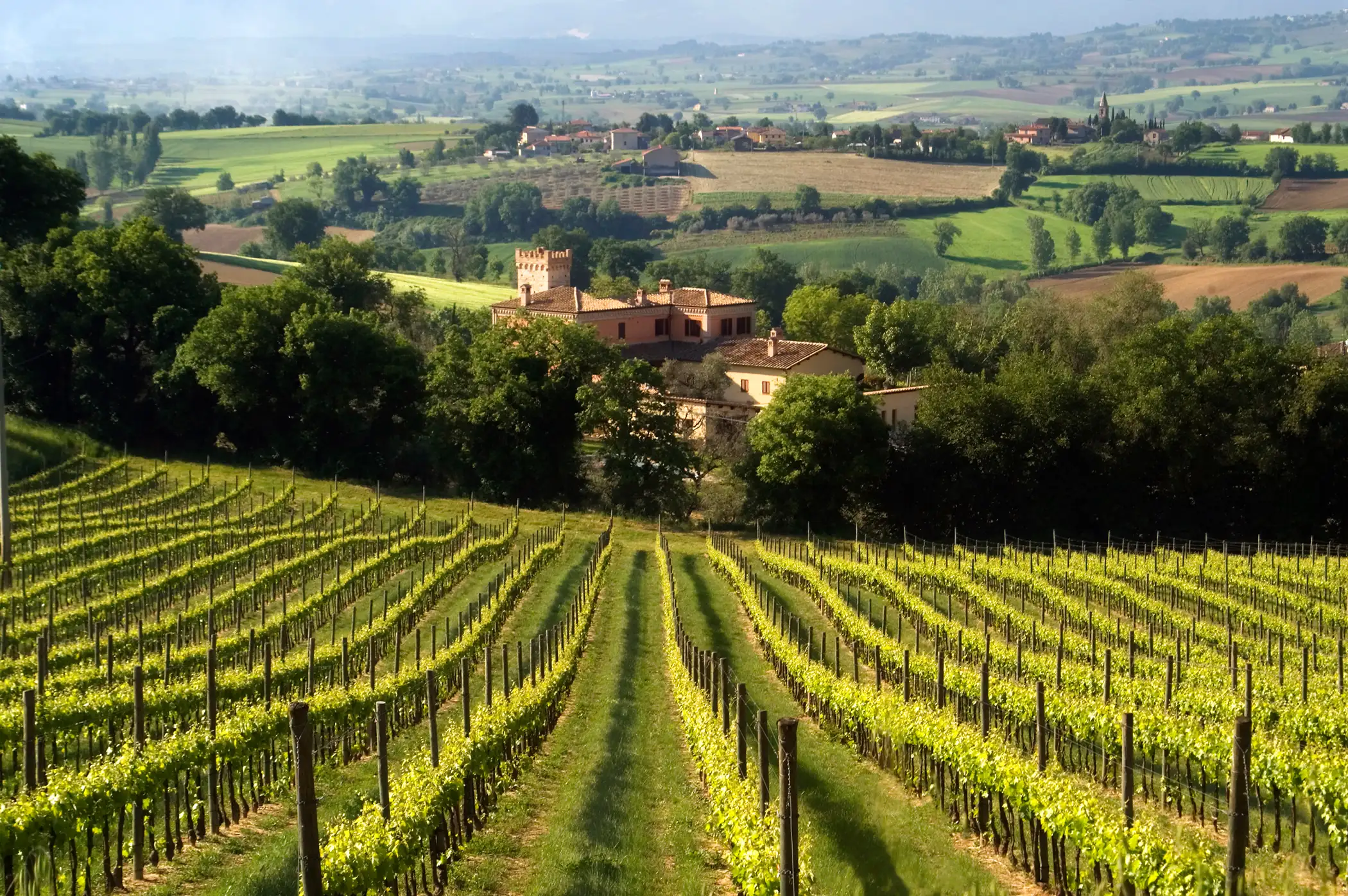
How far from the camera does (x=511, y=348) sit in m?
55.9

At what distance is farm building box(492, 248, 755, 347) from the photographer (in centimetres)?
7656

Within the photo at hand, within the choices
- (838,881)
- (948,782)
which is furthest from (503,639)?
(838,881)

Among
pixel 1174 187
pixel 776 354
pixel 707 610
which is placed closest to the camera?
pixel 707 610

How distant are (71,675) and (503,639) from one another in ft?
31.3

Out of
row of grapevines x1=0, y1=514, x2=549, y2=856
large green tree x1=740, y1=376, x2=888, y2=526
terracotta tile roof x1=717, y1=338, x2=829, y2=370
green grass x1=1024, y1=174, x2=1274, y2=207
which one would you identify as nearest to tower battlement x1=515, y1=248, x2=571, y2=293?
terracotta tile roof x1=717, y1=338, x2=829, y2=370

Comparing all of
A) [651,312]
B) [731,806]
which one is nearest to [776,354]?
[651,312]

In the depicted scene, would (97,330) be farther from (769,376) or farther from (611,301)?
(611,301)

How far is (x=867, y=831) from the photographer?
15.6 metres

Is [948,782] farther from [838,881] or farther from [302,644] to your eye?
[302,644]

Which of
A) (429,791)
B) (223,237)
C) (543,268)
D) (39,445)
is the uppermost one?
(223,237)

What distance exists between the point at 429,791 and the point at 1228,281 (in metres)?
119

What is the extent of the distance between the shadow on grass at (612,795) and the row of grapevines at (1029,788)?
2676 millimetres

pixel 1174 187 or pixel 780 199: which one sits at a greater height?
pixel 1174 187

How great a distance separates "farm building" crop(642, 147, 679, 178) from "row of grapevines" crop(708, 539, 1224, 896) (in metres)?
175
